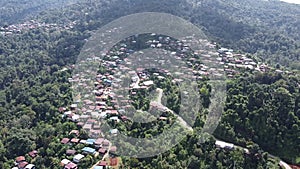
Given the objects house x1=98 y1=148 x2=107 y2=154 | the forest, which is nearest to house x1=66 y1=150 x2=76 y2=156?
the forest

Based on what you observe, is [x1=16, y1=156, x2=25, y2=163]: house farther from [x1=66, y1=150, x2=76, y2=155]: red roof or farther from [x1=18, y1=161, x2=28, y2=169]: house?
[x1=66, y1=150, x2=76, y2=155]: red roof

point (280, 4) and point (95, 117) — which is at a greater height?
point (280, 4)

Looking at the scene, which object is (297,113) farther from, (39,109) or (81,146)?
(39,109)

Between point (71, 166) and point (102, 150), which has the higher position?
point (102, 150)

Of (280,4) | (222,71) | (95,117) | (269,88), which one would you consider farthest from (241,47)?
(280,4)

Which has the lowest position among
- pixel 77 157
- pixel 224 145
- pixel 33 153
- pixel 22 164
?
pixel 22 164

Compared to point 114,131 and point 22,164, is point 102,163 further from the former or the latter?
point 22,164

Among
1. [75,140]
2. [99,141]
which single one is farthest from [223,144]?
[75,140]
